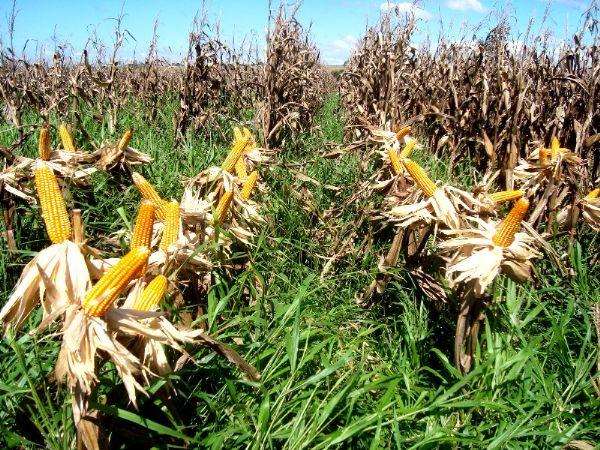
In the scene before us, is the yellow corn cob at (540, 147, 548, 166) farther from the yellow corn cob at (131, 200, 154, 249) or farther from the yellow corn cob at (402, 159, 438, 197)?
the yellow corn cob at (131, 200, 154, 249)

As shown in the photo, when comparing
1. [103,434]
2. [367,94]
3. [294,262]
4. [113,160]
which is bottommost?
[103,434]

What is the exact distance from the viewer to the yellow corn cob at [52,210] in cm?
165

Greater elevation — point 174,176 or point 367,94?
point 367,94

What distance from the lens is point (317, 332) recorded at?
2480mm

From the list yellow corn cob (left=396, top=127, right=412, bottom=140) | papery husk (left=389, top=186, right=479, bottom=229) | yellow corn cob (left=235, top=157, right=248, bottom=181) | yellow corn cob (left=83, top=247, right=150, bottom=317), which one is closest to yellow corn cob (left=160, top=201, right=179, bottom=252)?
yellow corn cob (left=83, top=247, right=150, bottom=317)

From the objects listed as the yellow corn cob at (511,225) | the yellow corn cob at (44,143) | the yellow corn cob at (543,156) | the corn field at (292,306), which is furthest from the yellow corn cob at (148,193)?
the yellow corn cob at (543,156)

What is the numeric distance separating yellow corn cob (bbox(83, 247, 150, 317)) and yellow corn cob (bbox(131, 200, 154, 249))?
26 cm

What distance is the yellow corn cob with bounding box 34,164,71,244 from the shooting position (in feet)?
5.40

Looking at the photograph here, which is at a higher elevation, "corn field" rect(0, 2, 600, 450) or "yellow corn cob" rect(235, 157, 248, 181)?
"yellow corn cob" rect(235, 157, 248, 181)

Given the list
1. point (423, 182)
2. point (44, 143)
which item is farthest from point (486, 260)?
point (44, 143)

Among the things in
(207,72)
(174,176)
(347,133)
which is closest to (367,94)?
(347,133)

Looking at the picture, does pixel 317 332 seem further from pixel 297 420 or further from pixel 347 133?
pixel 347 133

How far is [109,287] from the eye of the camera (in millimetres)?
1335

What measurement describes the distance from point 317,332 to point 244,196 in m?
1.00
